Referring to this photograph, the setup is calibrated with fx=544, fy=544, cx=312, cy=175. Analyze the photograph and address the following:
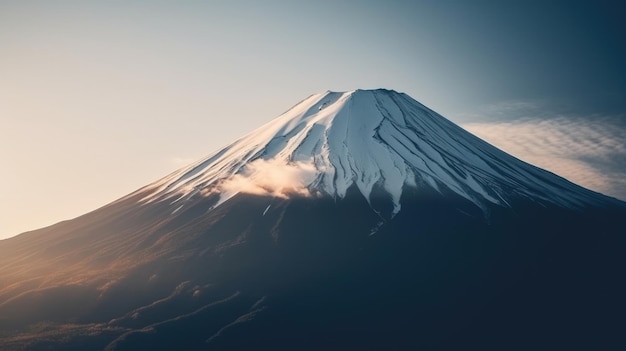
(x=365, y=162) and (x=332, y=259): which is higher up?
(x=365, y=162)

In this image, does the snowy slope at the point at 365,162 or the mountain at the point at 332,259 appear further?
the snowy slope at the point at 365,162

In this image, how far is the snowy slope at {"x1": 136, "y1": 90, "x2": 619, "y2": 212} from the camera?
94500 millimetres

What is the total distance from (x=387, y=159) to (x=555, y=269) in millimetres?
35927

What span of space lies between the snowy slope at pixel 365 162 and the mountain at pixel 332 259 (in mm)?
496

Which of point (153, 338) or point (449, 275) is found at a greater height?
point (153, 338)

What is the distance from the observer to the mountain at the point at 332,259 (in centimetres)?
6138

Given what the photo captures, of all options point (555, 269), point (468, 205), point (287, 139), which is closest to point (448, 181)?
point (468, 205)

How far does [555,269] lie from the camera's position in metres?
77.9

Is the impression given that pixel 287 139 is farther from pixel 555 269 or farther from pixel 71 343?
pixel 71 343

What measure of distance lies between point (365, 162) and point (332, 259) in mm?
30898

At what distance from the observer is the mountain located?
201ft

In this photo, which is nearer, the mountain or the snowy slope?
the mountain

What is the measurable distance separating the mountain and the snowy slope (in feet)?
1.63

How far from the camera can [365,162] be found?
331 feet
